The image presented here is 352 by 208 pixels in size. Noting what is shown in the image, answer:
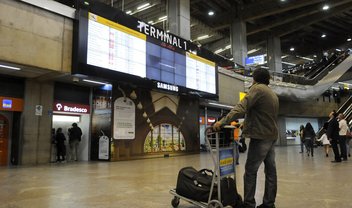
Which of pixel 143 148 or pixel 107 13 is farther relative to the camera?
pixel 143 148

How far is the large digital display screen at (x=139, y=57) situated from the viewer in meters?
9.41

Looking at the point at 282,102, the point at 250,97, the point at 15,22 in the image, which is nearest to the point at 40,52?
the point at 15,22

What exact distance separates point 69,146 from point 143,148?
286 cm

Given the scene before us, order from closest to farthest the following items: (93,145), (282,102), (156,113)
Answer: (93,145)
(156,113)
(282,102)

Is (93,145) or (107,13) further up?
(107,13)

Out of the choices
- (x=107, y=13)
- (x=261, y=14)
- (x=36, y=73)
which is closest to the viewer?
(x=36, y=73)

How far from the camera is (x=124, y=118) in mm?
11453

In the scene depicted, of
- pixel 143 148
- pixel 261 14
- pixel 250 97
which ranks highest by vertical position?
pixel 261 14

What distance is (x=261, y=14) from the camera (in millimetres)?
22250

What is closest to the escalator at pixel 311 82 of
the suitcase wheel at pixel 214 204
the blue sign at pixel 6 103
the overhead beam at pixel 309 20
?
the overhead beam at pixel 309 20

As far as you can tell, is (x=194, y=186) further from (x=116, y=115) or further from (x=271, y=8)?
(x=271, y=8)

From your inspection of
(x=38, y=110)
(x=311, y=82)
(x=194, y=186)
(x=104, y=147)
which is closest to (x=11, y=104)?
(x=38, y=110)

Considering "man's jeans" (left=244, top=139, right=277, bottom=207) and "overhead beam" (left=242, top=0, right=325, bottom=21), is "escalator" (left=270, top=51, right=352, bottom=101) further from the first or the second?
"man's jeans" (left=244, top=139, right=277, bottom=207)

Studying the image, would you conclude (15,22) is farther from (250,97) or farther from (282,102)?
(282,102)
